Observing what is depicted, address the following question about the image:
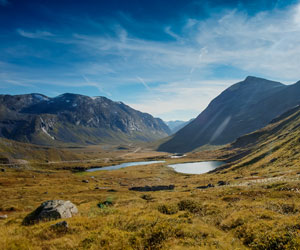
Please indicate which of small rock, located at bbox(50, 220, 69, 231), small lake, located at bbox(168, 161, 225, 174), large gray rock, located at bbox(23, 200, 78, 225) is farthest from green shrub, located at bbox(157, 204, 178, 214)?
small lake, located at bbox(168, 161, 225, 174)

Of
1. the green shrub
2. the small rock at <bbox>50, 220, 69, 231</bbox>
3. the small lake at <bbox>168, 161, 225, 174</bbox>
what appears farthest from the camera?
the small lake at <bbox>168, 161, 225, 174</bbox>

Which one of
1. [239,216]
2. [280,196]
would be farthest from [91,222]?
[280,196]

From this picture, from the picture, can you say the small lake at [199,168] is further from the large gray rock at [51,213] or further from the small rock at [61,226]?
the small rock at [61,226]

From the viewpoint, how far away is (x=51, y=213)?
52.8ft

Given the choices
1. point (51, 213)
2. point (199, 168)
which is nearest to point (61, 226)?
point (51, 213)

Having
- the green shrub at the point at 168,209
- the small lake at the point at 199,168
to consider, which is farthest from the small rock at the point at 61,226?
the small lake at the point at 199,168

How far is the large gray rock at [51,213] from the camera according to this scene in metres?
15.9

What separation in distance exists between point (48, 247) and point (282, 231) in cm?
1330

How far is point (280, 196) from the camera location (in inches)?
829

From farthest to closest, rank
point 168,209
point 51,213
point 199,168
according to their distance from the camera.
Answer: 1. point 199,168
2. point 168,209
3. point 51,213

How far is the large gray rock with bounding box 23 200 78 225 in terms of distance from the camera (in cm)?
1586

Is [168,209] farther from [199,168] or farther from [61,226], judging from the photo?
[199,168]

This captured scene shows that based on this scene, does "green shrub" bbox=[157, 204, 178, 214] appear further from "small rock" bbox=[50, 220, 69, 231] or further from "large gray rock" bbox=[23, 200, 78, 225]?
"small rock" bbox=[50, 220, 69, 231]

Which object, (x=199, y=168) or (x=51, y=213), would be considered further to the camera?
(x=199, y=168)
